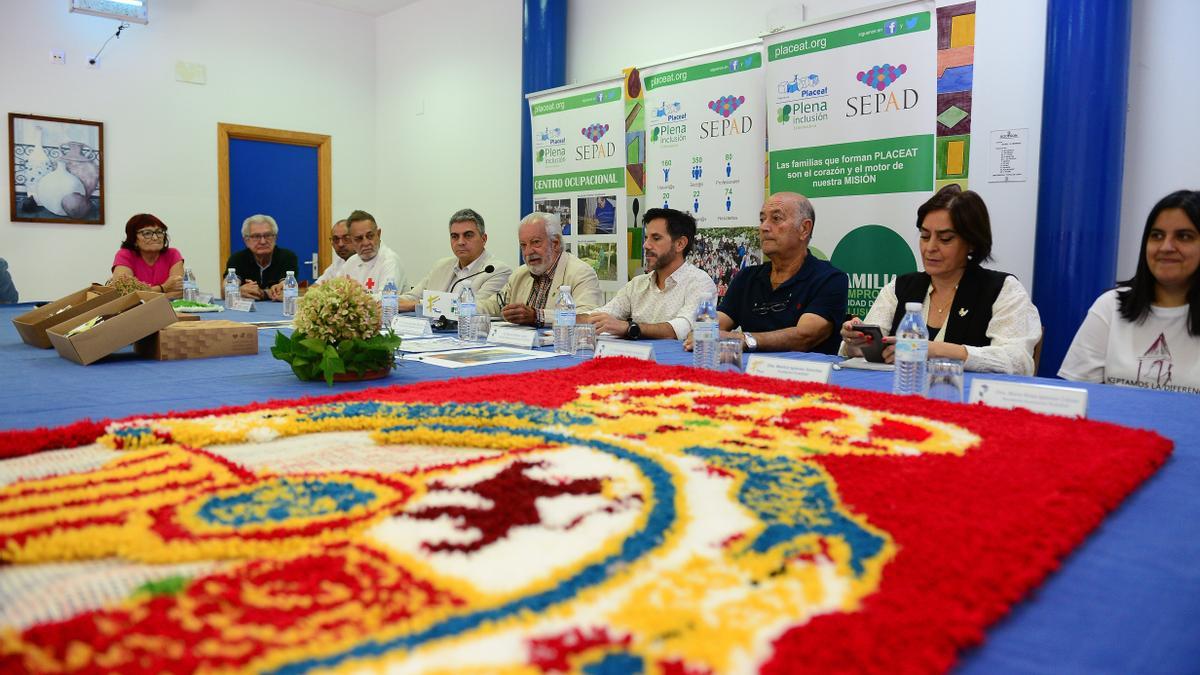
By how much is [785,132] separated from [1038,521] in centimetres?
377

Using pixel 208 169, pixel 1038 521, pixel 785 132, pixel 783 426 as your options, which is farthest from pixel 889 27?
pixel 208 169

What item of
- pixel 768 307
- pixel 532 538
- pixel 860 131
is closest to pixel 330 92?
pixel 860 131

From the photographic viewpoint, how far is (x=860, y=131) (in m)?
4.08

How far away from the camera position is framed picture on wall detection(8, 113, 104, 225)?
20.1 ft

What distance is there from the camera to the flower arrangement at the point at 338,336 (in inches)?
78.4

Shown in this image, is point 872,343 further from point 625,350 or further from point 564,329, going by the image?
point 564,329

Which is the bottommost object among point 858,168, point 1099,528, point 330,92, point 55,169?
point 1099,528

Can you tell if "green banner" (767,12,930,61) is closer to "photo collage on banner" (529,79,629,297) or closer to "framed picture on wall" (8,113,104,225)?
"photo collage on banner" (529,79,629,297)

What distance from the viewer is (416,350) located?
8.91ft

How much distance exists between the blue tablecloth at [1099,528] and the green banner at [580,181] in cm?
323

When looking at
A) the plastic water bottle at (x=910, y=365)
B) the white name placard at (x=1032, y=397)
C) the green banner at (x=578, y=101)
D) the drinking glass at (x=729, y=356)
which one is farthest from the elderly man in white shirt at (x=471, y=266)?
the white name placard at (x=1032, y=397)

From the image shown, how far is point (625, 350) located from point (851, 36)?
8.70 ft

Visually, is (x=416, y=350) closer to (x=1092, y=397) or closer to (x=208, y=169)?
(x=1092, y=397)

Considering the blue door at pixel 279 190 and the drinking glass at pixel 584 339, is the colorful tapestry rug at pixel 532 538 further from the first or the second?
the blue door at pixel 279 190
